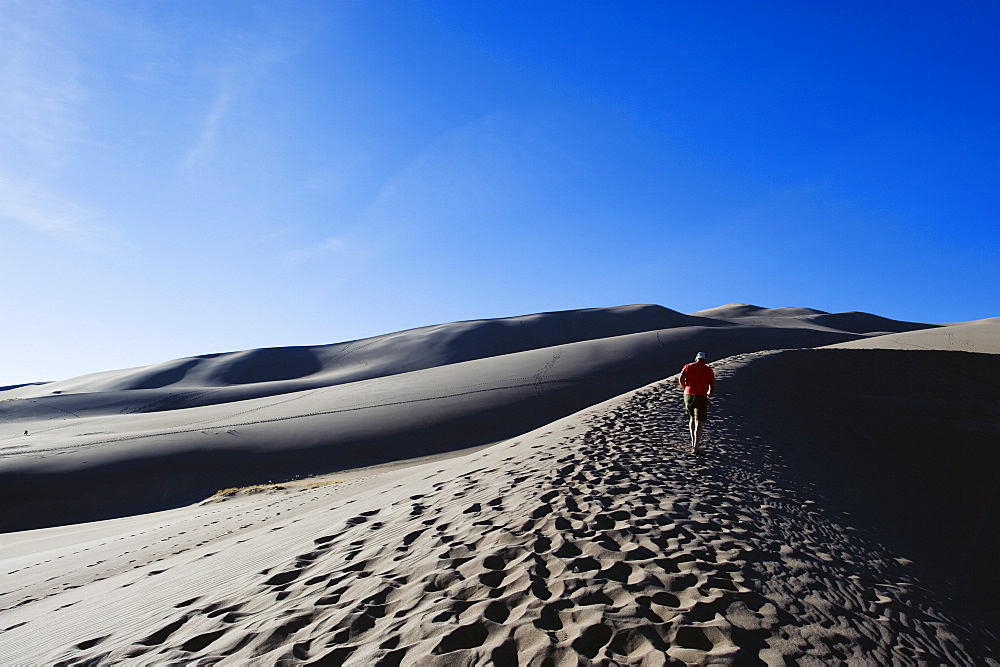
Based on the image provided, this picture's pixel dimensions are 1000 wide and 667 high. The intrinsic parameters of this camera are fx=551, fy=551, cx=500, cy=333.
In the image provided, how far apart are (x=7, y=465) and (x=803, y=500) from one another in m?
21.1

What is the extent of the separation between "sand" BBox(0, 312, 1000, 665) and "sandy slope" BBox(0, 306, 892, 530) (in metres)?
7.88

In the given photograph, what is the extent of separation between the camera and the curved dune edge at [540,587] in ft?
9.77

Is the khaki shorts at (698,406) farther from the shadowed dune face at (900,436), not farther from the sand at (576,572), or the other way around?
the shadowed dune face at (900,436)

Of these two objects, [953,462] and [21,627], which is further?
[953,462]

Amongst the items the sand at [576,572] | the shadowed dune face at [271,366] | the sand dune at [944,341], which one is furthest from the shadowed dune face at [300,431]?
the shadowed dune face at [271,366]

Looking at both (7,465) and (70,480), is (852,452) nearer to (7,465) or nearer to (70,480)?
(70,480)

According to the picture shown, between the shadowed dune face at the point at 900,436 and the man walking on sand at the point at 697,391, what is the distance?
1.32 metres

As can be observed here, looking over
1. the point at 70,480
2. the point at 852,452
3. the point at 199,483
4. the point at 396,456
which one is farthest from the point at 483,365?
the point at 852,452

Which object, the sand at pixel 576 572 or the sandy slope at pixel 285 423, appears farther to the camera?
the sandy slope at pixel 285 423

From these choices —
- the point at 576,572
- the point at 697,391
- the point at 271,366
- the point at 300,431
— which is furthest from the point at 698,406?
the point at 271,366

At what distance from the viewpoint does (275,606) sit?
375cm

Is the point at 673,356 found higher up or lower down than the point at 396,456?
higher up

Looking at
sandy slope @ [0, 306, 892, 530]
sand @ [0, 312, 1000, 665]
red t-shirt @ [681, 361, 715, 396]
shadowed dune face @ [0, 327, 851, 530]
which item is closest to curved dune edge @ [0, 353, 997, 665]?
sand @ [0, 312, 1000, 665]

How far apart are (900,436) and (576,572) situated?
888 centimetres
